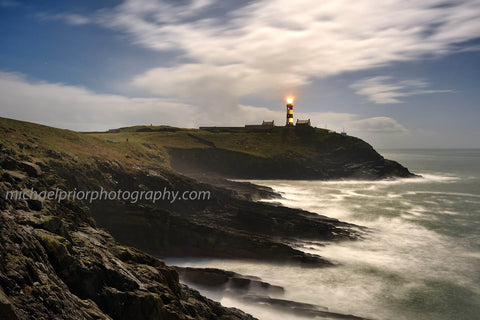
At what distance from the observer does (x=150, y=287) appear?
14.8m

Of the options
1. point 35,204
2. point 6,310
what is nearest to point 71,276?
point 6,310

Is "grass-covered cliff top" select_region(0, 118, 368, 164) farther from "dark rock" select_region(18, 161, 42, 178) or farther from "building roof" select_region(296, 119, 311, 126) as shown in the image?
"dark rock" select_region(18, 161, 42, 178)

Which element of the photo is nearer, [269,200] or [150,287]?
[150,287]

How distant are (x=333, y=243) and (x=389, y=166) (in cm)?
9693

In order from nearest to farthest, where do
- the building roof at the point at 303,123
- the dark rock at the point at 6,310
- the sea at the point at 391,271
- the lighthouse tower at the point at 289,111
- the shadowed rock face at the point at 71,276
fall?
1. the dark rock at the point at 6,310
2. the shadowed rock face at the point at 71,276
3. the sea at the point at 391,271
4. the building roof at the point at 303,123
5. the lighthouse tower at the point at 289,111

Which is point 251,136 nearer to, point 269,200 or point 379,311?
point 269,200

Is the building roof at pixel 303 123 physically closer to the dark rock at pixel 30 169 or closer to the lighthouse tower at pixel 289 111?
the lighthouse tower at pixel 289 111

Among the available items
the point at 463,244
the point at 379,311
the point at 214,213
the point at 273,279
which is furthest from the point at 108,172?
the point at 463,244

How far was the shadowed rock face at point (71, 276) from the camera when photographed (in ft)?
29.3

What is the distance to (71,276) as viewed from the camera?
12.0 meters

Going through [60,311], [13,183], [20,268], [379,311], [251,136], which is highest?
[251,136]

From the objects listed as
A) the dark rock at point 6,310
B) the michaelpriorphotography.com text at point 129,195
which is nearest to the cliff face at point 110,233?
the dark rock at point 6,310

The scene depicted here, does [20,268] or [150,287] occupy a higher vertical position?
[20,268]

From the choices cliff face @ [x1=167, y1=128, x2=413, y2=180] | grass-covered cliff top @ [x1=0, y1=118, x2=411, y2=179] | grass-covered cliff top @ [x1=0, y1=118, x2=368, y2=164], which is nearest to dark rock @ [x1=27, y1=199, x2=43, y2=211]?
grass-covered cliff top @ [x1=0, y1=118, x2=368, y2=164]
